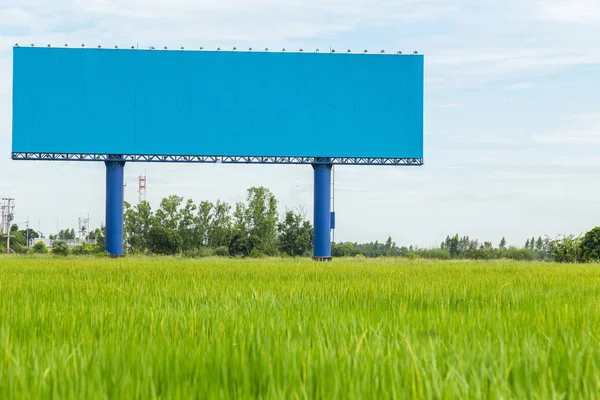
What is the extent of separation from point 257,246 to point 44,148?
526 inches

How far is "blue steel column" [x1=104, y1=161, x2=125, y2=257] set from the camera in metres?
30.7

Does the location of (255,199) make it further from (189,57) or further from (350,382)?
(350,382)

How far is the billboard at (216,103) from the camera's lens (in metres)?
29.9

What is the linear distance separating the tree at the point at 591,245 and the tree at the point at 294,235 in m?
17.6

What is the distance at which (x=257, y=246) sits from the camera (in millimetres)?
36875

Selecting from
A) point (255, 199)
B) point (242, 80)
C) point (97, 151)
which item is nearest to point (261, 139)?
point (242, 80)

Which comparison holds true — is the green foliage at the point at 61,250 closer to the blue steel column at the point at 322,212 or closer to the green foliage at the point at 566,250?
the blue steel column at the point at 322,212

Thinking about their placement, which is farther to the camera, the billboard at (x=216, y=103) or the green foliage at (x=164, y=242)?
the green foliage at (x=164, y=242)

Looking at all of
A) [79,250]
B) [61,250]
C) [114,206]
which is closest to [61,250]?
[61,250]

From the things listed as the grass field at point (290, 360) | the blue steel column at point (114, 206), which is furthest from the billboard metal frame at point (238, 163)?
the grass field at point (290, 360)

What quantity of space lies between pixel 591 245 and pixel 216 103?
21.2m

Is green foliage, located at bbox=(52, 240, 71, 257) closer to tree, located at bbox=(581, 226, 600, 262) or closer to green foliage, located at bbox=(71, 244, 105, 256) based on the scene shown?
green foliage, located at bbox=(71, 244, 105, 256)

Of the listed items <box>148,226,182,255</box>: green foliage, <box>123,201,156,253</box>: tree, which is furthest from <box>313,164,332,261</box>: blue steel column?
<box>123,201,156,253</box>: tree

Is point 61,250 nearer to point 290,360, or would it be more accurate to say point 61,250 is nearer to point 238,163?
point 238,163
